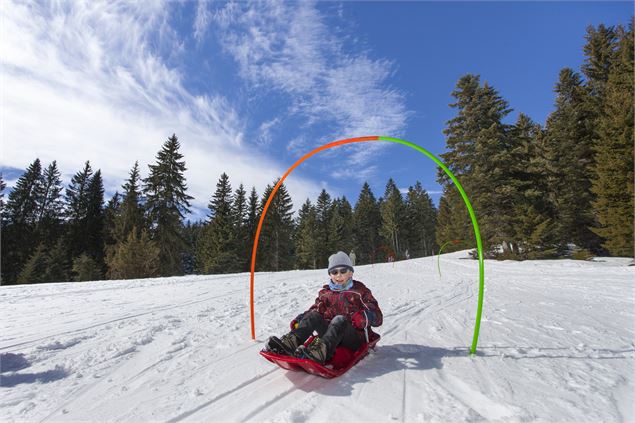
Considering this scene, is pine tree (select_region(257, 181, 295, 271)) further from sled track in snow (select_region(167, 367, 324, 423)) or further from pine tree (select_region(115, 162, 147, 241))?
sled track in snow (select_region(167, 367, 324, 423))

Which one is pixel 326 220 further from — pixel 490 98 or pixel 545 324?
pixel 545 324

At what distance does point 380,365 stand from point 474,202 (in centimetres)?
2151

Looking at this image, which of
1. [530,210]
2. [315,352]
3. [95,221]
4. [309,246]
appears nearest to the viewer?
[315,352]

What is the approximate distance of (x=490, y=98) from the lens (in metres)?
22.9

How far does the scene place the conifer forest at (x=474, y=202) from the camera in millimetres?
19844

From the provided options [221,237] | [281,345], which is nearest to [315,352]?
[281,345]

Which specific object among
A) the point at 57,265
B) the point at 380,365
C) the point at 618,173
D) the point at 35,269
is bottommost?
the point at 380,365

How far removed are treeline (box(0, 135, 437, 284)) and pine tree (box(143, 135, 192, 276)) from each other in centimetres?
9

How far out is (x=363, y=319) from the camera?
3742 mm

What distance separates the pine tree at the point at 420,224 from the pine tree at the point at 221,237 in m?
37.5

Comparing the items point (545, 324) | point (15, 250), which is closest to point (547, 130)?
point (545, 324)

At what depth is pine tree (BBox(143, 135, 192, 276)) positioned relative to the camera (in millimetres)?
28453

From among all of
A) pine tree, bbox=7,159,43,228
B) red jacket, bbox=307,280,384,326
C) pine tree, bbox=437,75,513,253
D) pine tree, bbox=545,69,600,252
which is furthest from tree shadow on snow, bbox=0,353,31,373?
pine tree, bbox=7,159,43,228

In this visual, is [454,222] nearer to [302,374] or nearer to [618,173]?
[618,173]
